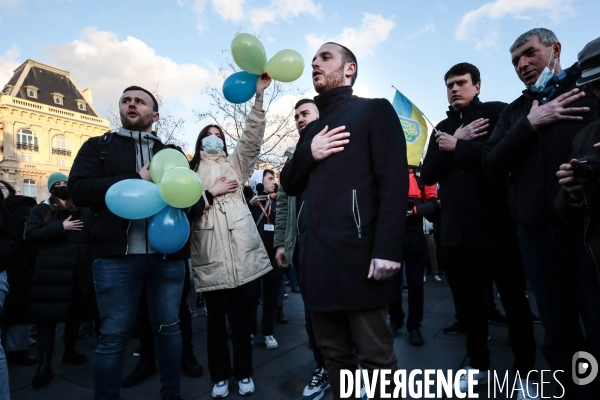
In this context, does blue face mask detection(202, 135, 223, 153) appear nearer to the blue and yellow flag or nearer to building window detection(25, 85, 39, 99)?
the blue and yellow flag

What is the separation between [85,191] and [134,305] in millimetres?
816

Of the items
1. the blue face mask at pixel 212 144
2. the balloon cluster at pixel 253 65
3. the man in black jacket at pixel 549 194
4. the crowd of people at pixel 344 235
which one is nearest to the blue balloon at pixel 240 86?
the balloon cluster at pixel 253 65

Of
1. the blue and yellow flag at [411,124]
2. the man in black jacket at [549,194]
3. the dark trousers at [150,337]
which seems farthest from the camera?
the blue and yellow flag at [411,124]

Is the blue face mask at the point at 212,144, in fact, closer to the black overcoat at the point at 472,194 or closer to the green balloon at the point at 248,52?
the green balloon at the point at 248,52

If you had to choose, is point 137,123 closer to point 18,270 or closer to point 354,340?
point 354,340

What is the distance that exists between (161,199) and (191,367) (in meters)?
1.63

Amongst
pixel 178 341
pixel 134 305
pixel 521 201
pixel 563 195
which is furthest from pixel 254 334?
pixel 563 195

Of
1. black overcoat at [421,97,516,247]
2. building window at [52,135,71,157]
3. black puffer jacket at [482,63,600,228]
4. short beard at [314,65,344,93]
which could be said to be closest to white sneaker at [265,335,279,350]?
black overcoat at [421,97,516,247]

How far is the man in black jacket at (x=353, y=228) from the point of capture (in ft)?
5.22

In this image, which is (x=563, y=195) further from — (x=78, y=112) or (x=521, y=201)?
(x=78, y=112)

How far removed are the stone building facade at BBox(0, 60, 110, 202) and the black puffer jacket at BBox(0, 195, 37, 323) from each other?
1305 inches

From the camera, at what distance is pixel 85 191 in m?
2.28

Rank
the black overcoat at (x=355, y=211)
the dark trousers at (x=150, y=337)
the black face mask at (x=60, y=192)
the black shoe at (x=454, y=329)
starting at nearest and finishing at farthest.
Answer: the black overcoat at (x=355, y=211)
the dark trousers at (x=150, y=337)
the black face mask at (x=60, y=192)
the black shoe at (x=454, y=329)

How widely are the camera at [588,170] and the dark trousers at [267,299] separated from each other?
2952mm
